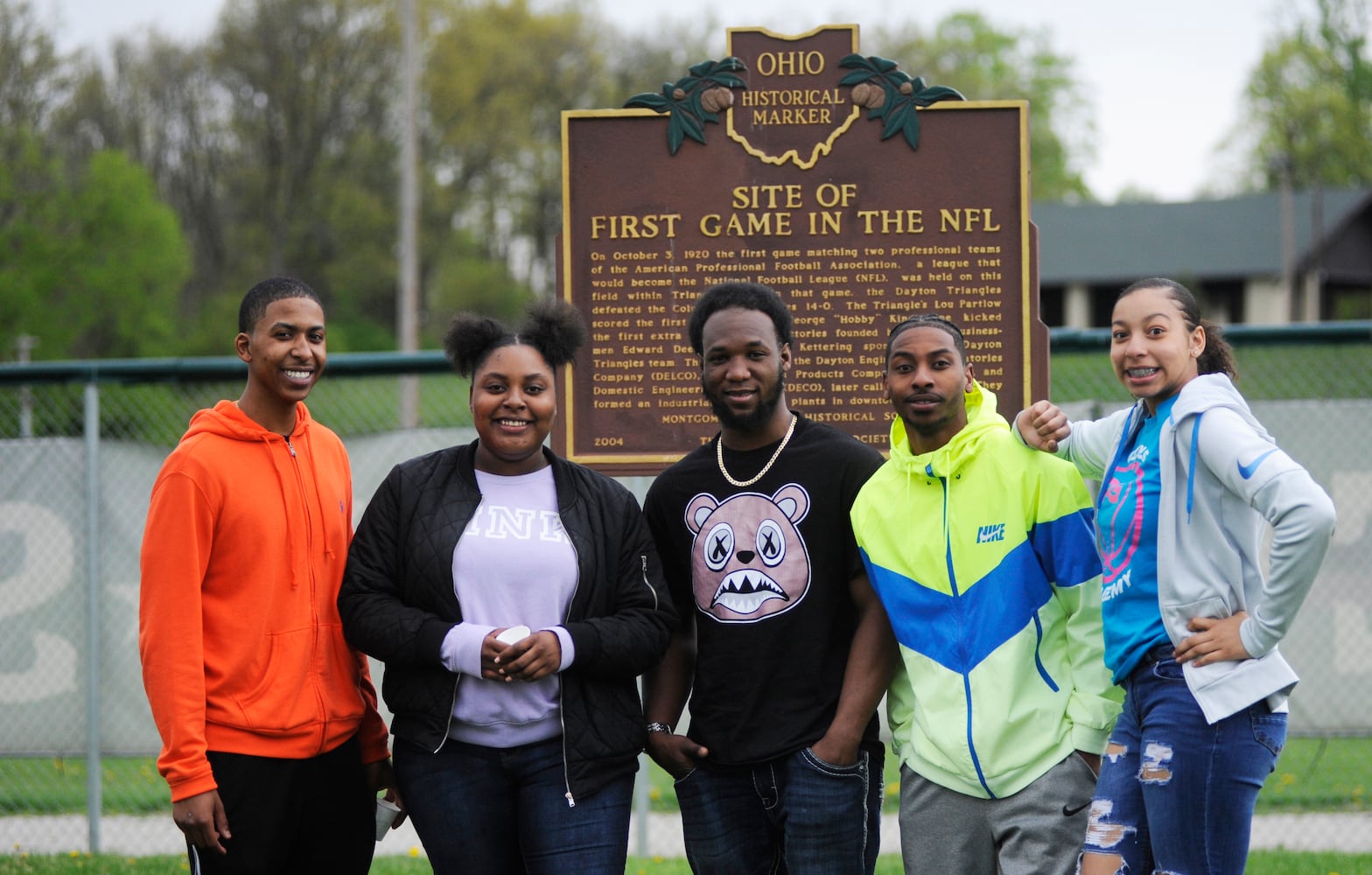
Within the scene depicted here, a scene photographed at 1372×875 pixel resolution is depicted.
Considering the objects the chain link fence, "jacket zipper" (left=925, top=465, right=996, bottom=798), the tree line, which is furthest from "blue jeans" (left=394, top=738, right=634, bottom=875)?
the tree line

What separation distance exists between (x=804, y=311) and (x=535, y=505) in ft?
6.07

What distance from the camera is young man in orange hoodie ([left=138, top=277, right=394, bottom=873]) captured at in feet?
11.5

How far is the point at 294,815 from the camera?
3.66 meters

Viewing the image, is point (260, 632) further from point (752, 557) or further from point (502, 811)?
point (752, 557)

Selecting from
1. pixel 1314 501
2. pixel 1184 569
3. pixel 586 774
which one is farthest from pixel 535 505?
pixel 1314 501

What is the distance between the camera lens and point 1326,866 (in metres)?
6.02

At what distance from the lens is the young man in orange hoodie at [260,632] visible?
3.50 m

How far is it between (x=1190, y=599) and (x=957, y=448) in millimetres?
678

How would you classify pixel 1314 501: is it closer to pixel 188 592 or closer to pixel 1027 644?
pixel 1027 644

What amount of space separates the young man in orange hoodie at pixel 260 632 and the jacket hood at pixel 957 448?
1.60 meters

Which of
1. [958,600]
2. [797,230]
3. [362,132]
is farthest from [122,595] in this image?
[362,132]

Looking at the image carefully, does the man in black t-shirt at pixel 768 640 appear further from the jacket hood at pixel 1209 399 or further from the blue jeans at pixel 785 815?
the jacket hood at pixel 1209 399

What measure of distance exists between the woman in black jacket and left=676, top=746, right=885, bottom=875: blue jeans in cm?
21

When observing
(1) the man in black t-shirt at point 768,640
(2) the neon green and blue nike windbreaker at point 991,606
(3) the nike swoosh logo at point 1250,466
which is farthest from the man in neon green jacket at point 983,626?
(3) the nike swoosh logo at point 1250,466
